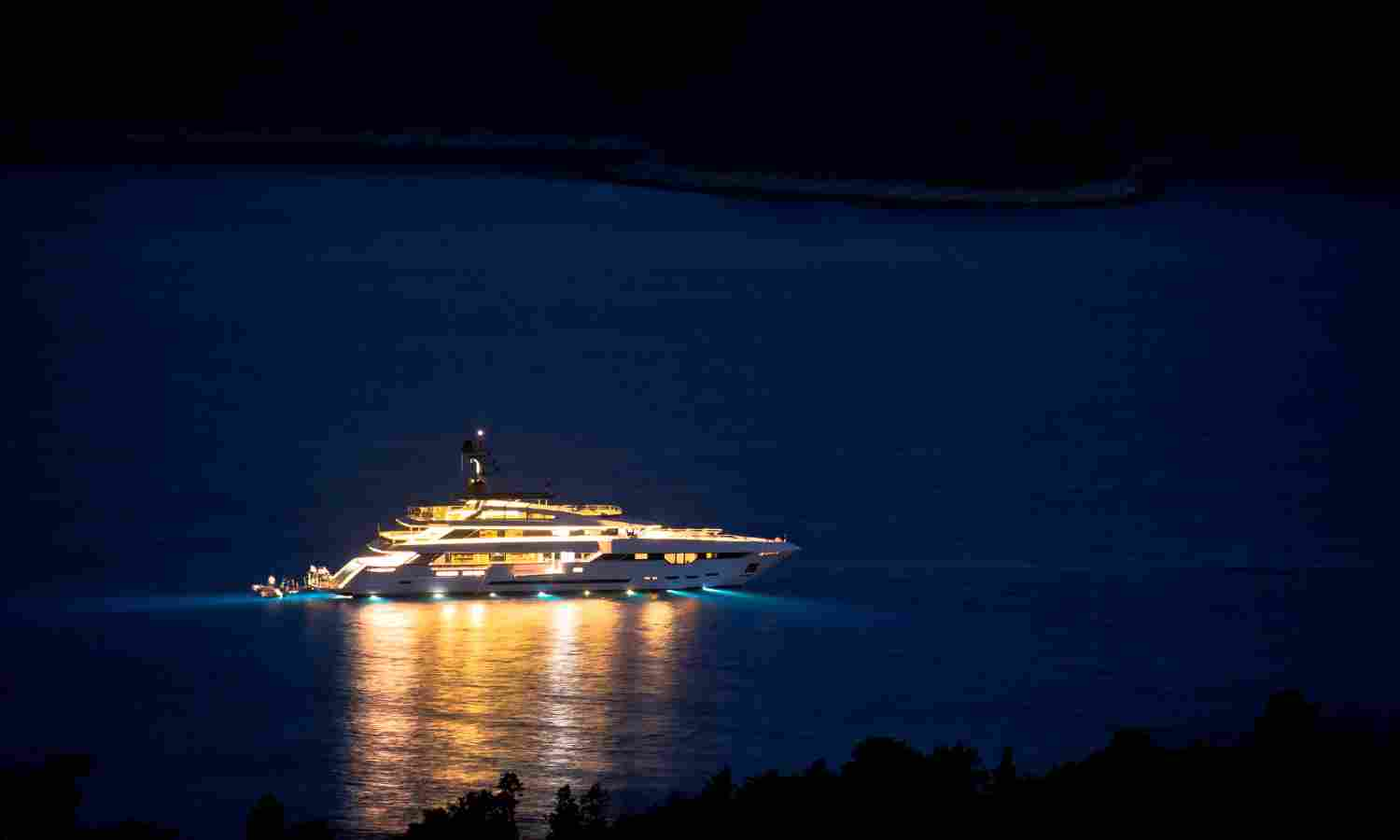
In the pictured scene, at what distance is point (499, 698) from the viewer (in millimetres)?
18266

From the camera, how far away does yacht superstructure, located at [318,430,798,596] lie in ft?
95.0

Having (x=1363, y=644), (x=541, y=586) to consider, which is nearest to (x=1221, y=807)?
(x=1363, y=644)

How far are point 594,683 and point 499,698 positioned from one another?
4.53ft

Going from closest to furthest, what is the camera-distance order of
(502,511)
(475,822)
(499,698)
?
(475,822) → (499,698) → (502,511)

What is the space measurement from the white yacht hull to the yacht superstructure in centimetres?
2

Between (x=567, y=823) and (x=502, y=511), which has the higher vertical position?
(x=502, y=511)

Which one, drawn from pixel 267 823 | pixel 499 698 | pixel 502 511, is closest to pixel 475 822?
pixel 267 823

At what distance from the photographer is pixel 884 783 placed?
9539 mm

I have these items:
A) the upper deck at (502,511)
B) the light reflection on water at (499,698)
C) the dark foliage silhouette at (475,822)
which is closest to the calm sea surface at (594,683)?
the light reflection on water at (499,698)

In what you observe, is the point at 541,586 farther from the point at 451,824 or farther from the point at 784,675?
the point at 451,824

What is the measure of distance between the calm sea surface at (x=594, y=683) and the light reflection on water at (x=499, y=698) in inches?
1.9

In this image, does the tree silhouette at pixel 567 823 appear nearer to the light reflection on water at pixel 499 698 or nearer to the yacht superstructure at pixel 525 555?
the light reflection on water at pixel 499 698

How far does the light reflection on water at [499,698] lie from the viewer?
571 inches

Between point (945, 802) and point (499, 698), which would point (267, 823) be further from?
point (499, 698)
